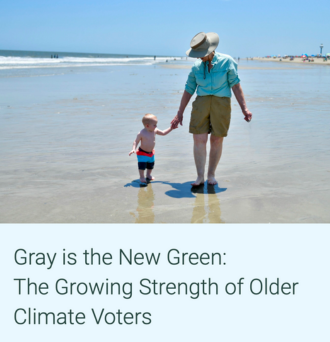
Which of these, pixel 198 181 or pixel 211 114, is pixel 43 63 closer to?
pixel 211 114

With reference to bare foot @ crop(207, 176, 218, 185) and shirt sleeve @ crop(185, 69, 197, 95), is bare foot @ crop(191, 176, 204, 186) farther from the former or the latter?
shirt sleeve @ crop(185, 69, 197, 95)

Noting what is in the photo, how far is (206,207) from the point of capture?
3.99 metres

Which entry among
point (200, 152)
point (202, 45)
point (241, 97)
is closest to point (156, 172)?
point (200, 152)

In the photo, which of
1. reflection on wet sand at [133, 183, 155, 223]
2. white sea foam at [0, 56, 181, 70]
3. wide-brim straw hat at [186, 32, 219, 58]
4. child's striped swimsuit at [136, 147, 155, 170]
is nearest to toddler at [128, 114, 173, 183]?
child's striped swimsuit at [136, 147, 155, 170]

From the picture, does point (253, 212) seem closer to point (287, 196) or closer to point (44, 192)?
point (287, 196)

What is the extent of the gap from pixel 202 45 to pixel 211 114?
0.78 m

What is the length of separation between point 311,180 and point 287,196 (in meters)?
0.69

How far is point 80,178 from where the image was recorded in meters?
4.87

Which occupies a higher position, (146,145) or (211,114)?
(211,114)

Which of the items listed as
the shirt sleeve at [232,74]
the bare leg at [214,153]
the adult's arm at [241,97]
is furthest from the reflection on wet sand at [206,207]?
the shirt sleeve at [232,74]

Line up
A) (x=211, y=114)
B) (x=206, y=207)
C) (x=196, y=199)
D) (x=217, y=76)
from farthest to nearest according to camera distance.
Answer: (x=211, y=114), (x=217, y=76), (x=196, y=199), (x=206, y=207)

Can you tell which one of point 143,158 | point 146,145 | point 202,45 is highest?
point 202,45

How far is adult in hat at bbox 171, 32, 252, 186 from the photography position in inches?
172

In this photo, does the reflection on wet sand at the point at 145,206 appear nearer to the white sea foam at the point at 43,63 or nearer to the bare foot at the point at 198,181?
the bare foot at the point at 198,181
